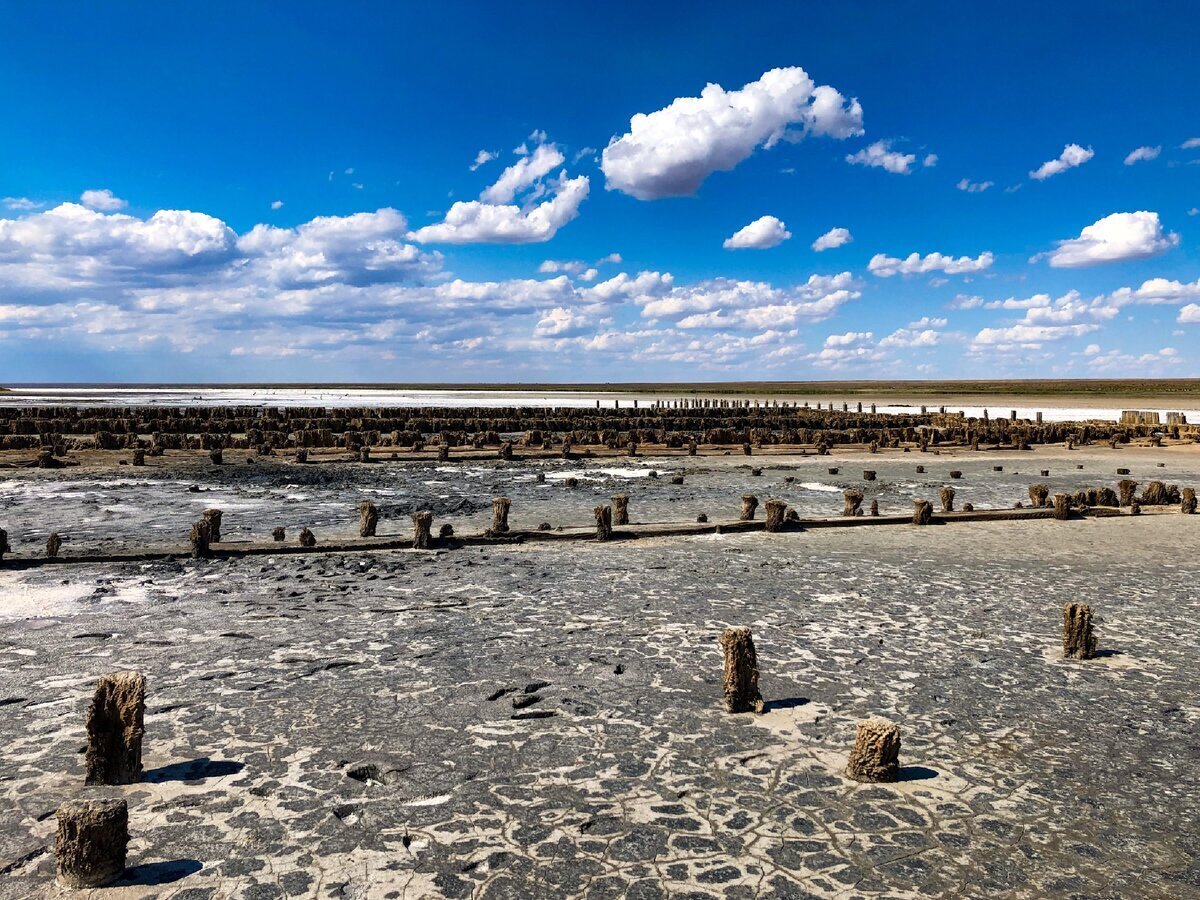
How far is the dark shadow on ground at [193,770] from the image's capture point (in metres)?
6.48

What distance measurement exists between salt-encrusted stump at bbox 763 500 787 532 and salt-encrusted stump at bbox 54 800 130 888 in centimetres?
1373

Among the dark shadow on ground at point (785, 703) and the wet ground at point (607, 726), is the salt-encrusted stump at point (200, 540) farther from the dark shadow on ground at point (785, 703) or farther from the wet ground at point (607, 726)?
the dark shadow on ground at point (785, 703)

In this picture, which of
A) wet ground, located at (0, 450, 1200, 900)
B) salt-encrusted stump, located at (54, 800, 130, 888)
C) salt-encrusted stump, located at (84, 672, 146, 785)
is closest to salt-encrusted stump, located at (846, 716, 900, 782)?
wet ground, located at (0, 450, 1200, 900)

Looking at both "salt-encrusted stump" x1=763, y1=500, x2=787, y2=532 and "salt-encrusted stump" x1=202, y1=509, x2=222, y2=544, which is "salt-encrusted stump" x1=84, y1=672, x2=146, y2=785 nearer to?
"salt-encrusted stump" x1=202, y1=509, x2=222, y2=544

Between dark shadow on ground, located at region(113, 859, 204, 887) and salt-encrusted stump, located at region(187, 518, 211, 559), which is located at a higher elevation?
salt-encrusted stump, located at region(187, 518, 211, 559)

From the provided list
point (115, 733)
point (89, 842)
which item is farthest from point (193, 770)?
point (89, 842)

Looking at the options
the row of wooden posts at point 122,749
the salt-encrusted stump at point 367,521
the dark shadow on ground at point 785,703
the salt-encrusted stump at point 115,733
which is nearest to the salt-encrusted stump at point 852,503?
the row of wooden posts at point 122,749

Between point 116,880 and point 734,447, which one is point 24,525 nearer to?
point 116,880

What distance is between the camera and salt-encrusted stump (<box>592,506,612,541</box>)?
16.1 metres

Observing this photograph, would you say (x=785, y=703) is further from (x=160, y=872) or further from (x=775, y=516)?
(x=775, y=516)

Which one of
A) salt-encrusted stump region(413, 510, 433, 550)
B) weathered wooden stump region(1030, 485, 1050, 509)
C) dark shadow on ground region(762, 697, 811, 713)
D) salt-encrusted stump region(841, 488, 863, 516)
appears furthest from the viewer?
weathered wooden stump region(1030, 485, 1050, 509)

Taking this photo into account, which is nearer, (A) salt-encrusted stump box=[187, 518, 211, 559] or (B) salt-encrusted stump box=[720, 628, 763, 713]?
(B) salt-encrusted stump box=[720, 628, 763, 713]

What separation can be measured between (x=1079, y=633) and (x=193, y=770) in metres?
9.11

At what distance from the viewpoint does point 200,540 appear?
1443 cm
